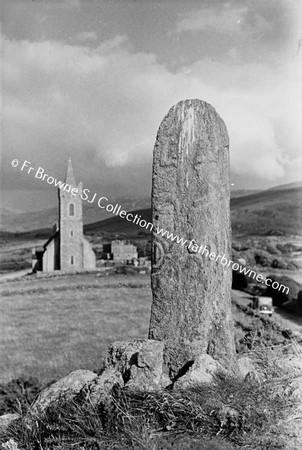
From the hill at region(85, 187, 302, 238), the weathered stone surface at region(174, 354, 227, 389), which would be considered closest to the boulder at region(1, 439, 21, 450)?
the weathered stone surface at region(174, 354, 227, 389)

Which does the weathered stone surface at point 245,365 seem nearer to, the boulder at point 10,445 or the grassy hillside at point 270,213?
the boulder at point 10,445

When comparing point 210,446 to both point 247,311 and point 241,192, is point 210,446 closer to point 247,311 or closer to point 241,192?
point 247,311

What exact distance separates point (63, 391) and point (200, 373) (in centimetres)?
158

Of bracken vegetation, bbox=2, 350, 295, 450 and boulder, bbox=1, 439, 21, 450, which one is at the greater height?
bracken vegetation, bbox=2, 350, 295, 450

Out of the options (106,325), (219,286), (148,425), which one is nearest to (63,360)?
(106,325)

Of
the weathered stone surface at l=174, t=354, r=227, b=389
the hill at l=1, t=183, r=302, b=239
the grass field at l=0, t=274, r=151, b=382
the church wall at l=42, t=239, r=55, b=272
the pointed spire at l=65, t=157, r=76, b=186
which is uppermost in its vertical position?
the pointed spire at l=65, t=157, r=76, b=186

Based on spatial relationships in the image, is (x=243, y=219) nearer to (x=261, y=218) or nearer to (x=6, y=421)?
(x=261, y=218)

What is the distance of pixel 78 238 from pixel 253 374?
621 inches

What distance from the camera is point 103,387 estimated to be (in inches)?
203

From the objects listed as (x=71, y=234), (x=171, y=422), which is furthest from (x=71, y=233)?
(x=171, y=422)

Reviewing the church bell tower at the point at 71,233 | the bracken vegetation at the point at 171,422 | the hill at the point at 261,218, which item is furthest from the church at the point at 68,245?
the bracken vegetation at the point at 171,422

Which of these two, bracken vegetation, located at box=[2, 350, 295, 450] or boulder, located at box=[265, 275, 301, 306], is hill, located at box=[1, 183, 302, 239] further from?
bracken vegetation, located at box=[2, 350, 295, 450]

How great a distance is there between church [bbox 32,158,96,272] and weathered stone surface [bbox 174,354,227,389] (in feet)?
50.0

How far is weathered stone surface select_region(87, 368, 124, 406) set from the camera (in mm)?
4960
